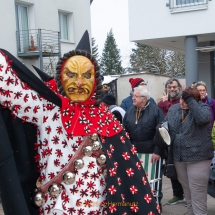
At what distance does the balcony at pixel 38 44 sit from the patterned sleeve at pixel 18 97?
11622mm

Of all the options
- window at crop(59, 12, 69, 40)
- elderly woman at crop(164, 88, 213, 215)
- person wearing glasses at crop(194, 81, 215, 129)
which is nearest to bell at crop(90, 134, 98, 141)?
elderly woman at crop(164, 88, 213, 215)

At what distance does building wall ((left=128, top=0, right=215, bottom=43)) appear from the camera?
37.8ft

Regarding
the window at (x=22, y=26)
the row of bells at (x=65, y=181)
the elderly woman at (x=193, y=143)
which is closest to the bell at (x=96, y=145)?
the row of bells at (x=65, y=181)

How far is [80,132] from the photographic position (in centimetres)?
266

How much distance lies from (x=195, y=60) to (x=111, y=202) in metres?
9.78

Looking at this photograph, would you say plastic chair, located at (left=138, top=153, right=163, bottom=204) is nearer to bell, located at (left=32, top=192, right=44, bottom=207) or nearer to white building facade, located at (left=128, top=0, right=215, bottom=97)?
bell, located at (left=32, top=192, right=44, bottom=207)

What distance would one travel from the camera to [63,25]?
15945 millimetres

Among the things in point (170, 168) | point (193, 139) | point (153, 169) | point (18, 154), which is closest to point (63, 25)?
point (153, 169)

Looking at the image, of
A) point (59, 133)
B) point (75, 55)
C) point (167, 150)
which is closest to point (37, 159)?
point (59, 133)

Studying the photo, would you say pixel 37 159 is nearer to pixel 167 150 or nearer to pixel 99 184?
pixel 99 184

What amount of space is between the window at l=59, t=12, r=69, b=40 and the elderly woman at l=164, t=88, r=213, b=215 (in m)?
12.1

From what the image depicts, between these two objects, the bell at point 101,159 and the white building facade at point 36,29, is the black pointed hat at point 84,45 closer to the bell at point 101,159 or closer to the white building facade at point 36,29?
the bell at point 101,159

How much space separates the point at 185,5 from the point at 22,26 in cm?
590

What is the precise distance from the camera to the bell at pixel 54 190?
2549 millimetres
